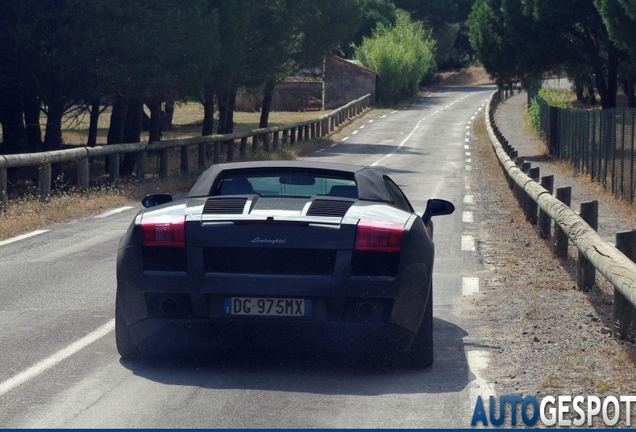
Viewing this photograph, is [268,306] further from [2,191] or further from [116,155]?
[116,155]

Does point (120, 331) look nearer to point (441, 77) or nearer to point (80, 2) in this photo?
point (80, 2)

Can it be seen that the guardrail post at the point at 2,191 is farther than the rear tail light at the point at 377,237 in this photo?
Yes

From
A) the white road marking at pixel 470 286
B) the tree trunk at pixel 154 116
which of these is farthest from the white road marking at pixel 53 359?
the tree trunk at pixel 154 116

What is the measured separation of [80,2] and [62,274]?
12.9 metres

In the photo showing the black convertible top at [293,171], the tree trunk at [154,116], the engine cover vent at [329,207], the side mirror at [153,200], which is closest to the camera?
the engine cover vent at [329,207]

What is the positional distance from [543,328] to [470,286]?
2166mm

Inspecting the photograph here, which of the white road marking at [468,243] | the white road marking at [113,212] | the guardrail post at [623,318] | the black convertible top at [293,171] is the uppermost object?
the black convertible top at [293,171]

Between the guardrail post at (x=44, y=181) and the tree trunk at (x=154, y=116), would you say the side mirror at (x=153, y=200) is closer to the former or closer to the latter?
the guardrail post at (x=44, y=181)

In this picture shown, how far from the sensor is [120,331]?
22.4ft

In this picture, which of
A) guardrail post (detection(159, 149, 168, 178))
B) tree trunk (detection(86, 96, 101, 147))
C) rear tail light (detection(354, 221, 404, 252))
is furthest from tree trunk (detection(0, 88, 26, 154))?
rear tail light (detection(354, 221, 404, 252))

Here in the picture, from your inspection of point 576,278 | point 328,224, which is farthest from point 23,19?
point 328,224

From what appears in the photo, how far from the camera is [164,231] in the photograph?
6.42m

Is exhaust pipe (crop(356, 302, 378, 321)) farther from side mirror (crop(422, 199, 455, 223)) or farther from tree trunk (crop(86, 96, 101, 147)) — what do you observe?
tree trunk (crop(86, 96, 101, 147))

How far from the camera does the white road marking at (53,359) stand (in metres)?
6.27
